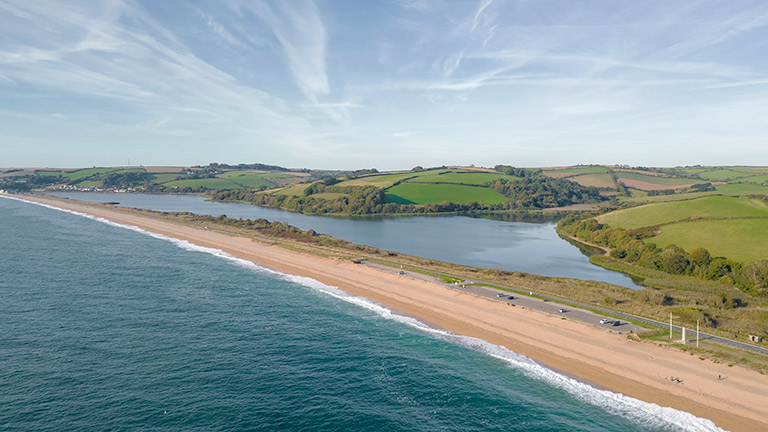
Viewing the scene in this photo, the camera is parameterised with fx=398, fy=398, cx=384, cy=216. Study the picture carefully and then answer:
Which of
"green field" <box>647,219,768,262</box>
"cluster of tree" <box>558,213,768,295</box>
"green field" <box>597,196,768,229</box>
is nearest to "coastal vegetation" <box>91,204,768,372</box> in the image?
"cluster of tree" <box>558,213,768,295</box>

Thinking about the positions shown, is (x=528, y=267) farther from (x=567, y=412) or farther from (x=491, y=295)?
(x=567, y=412)

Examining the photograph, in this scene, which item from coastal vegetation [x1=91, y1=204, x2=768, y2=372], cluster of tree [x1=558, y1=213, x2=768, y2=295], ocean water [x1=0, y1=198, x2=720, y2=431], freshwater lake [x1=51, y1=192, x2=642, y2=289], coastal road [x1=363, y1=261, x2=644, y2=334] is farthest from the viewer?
freshwater lake [x1=51, y1=192, x2=642, y2=289]

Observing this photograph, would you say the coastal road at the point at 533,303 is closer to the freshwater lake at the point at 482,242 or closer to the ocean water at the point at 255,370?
the ocean water at the point at 255,370

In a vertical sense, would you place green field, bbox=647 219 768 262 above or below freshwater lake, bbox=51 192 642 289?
above

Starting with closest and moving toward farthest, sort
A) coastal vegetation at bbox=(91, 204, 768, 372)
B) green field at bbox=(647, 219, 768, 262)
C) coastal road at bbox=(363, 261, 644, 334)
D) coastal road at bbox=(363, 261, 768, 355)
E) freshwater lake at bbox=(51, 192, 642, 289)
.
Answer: coastal road at bbox=(363, 261, 768, 355), coastal vegetation at bbox=(91, 204, 768, 372), coastal road at bbox=(363, 261, 644, 334), green field at bbox=(647, 219, 768, 262), freshwater lake at bbox=(51, 192, 642, 289)

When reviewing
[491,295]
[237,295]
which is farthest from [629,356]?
[237,295]

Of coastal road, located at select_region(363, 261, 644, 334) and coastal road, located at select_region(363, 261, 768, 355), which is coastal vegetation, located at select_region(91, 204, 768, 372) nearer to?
coastal road, located at select_region(363, 261, 768, 355)

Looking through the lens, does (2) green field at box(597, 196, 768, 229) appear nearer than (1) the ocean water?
No
